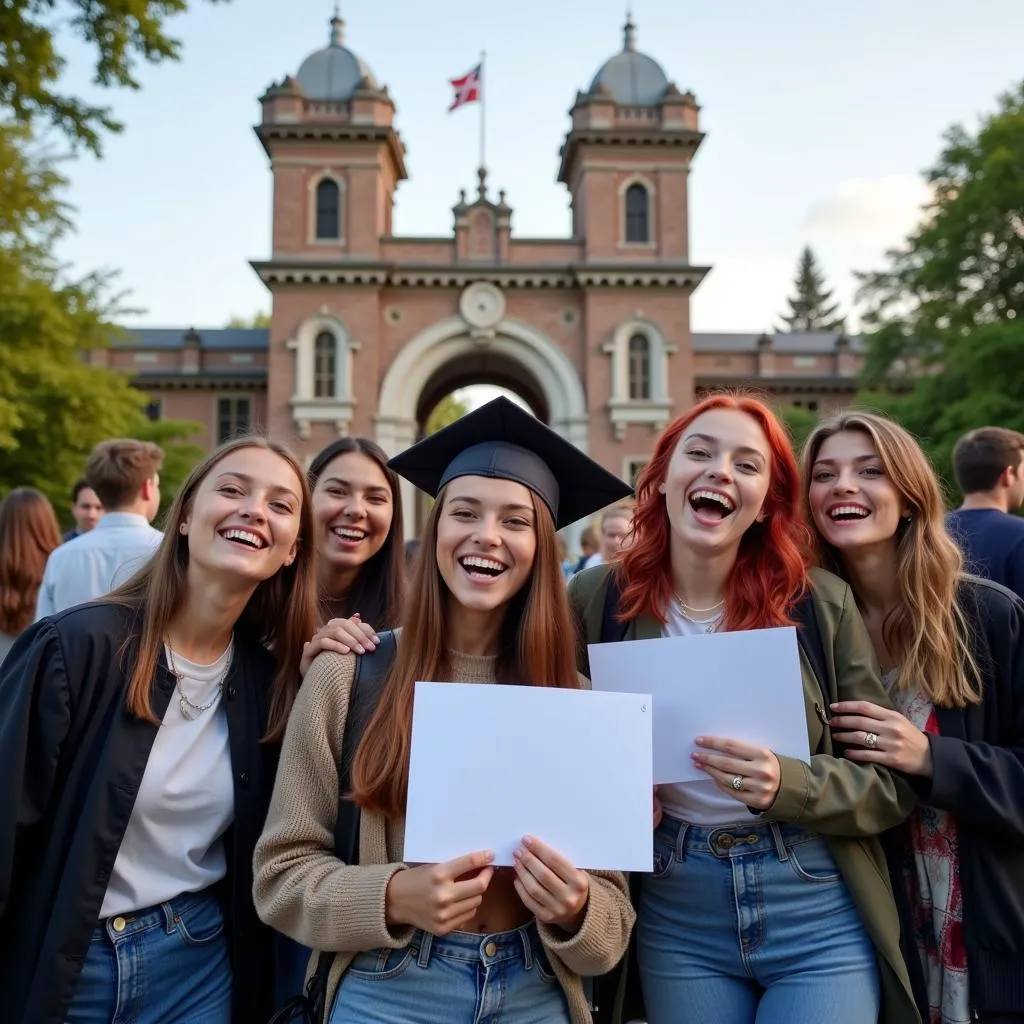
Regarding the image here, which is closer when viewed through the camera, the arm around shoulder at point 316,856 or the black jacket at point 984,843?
the arm around shoulder at point 316,856

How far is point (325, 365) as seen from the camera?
102 feet

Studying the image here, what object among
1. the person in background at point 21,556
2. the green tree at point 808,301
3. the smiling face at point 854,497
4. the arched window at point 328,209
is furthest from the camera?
the green tree at point 808,301

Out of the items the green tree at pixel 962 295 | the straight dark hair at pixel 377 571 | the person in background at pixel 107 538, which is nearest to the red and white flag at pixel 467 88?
the green tree at pixel 962 295

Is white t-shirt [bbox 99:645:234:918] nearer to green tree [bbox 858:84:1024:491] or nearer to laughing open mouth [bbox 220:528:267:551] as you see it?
laughing open mouth [bbox 220:528:267:551]

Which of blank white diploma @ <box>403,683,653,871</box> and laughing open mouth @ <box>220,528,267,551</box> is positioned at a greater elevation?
laughing open mouth @ <box>220,528,267,551</box>

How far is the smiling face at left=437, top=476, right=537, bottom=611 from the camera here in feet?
8.25

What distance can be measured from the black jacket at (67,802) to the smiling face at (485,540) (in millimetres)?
895

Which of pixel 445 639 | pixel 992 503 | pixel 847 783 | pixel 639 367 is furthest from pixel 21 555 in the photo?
pixel 639 367

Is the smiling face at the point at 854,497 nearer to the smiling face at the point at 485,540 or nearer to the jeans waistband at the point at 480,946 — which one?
the smiling face at the point at 485,540

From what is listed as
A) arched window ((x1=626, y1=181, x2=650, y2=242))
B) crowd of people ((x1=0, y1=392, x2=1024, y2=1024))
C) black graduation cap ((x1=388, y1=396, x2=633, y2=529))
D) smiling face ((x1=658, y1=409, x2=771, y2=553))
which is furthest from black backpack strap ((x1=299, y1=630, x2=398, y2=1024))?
arched window ((x1=626, y1=181, x2=650, y2=242))

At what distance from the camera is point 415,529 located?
109 feet

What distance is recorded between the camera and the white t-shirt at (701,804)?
2561 millimetres

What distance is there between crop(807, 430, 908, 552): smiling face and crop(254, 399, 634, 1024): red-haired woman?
0.85 meters

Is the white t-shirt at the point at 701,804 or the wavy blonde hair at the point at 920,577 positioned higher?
the wavy blonde hair at the point at 920,577
